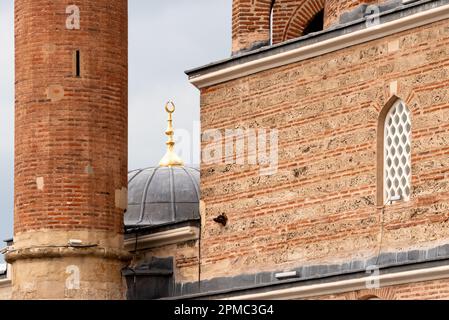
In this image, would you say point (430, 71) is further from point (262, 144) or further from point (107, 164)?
point (107, 164)

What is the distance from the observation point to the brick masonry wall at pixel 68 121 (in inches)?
1453

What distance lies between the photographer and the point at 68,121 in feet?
121

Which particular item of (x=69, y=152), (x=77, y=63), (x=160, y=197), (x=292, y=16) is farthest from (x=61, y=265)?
(x=160, y=197)

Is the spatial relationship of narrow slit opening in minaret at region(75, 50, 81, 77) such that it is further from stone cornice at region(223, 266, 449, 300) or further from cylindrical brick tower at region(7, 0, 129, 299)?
stone cornice at region(223, 266, 449, 300)

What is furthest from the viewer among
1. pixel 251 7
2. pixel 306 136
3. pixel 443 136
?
pixel 251 7

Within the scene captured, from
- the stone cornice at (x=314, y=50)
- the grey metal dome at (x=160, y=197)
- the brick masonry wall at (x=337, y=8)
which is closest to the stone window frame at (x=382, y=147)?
the stone cornice at (x=314, y=50)

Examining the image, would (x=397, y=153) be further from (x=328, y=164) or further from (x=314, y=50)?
(x=314, y=50)

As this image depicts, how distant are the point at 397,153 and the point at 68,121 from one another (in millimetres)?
5390

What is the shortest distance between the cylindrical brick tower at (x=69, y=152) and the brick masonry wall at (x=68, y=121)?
0.01 m

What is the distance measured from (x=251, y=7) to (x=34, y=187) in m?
4.15

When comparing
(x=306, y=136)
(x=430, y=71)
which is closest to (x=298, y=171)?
(x=306, y=136)

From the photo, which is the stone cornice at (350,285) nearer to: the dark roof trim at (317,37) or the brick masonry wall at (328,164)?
the brick masonry wall at (328,164)

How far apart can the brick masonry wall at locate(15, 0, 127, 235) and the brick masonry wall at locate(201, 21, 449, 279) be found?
4.61 feet

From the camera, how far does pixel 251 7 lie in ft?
124
